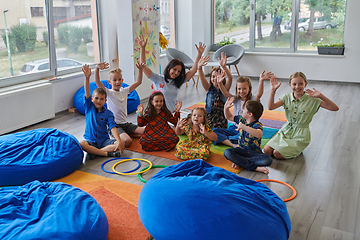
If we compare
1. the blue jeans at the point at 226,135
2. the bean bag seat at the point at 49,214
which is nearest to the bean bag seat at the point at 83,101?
the blue jeans at the point at 226,135

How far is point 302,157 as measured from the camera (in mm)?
3520

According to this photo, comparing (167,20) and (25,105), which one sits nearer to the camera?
(25,105)

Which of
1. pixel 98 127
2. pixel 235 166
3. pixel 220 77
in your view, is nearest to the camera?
pixel 235 166

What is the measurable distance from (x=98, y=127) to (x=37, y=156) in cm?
77

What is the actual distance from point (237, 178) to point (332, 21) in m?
6.08

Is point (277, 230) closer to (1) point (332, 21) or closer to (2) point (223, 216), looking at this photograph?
(2) point (223, 216)

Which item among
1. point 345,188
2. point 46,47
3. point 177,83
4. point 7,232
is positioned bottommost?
point 345,188

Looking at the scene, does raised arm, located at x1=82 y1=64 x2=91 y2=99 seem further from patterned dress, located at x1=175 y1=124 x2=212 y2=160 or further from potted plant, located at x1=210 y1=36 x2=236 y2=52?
potted plant, located at x1=210 y1=36 x2=236 y2=52

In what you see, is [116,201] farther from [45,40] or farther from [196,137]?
[45,40]

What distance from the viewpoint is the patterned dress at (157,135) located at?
372 cm

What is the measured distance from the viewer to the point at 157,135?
12.2 ft

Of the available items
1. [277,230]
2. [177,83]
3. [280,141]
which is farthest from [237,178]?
[177,83]

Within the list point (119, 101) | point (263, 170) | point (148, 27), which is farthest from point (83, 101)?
point (263, 170)

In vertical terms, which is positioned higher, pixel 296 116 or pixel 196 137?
pixel 296 116
